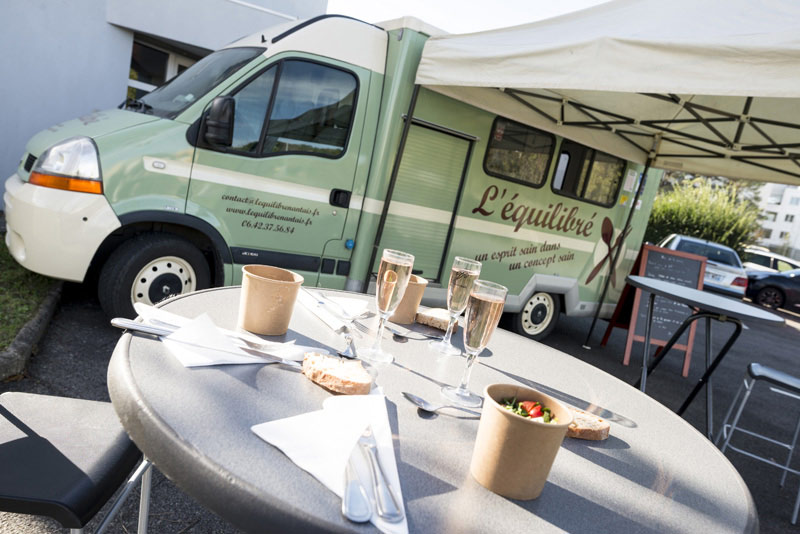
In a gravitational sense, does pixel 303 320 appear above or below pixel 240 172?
below

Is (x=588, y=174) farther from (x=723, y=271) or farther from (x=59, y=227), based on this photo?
(x=723, y=271)

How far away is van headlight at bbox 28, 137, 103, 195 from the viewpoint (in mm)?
3232

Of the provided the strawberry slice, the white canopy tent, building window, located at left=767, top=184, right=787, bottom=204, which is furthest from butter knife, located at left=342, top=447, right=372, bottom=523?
building window, located at left=767, top=184, right=787, bottom=204

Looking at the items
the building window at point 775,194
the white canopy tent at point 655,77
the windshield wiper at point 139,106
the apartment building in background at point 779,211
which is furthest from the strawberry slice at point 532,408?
the building window at point 775,194

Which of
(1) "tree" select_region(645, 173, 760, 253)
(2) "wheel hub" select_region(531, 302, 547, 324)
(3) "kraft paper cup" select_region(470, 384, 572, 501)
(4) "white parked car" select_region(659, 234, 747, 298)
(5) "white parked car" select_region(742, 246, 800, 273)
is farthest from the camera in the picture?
(1) "tree" select_region(645, 173, 760, 253)

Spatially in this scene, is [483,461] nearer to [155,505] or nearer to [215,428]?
[215,428]

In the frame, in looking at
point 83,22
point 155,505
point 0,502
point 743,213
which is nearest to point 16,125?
point 83,22

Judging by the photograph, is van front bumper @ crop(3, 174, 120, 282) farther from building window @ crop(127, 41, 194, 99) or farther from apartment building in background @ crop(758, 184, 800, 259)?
apartment building in background @ crop(758, 184, 800, 259)

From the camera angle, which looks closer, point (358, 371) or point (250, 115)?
point (358, 371)

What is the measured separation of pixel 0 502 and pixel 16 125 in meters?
7.71

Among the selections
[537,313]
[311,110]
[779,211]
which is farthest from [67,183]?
[779,211]

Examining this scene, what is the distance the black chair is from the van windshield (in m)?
2.59

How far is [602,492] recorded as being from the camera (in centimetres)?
89

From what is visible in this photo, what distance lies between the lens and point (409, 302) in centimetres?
168
